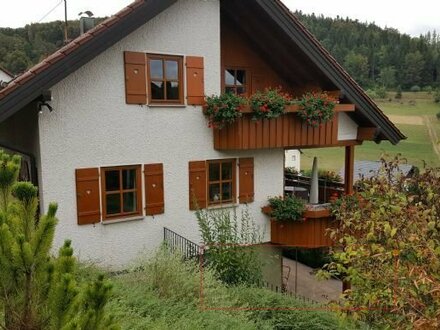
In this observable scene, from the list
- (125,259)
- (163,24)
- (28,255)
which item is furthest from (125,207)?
(28,255)

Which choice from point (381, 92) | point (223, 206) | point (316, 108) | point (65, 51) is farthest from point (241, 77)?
point (381, 92)

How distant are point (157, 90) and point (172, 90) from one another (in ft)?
1.29

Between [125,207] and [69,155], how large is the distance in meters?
1.79

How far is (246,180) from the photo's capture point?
11.8m

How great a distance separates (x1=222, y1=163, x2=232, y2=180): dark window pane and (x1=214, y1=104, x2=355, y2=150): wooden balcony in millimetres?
718

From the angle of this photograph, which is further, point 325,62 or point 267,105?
point 325,62

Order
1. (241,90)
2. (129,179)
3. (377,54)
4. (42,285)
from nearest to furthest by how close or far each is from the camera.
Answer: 1. (42,285)
2. (129,179)
3. (241,90)
4. (377,54)

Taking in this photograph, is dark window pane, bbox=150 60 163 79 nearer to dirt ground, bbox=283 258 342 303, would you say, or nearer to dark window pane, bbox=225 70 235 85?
dark window pane, bbox=225 70 235 85

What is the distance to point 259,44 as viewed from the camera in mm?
12109

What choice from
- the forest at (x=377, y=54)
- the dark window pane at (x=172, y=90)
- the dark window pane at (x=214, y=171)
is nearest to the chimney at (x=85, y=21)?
the dark window pane at (x=172, y=90)

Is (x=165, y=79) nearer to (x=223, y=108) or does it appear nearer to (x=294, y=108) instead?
(x=223, y=108)

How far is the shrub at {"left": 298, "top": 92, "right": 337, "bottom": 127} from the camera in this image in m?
10.9

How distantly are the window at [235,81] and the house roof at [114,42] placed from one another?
4.53 feet

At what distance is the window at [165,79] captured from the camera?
33.7ft
